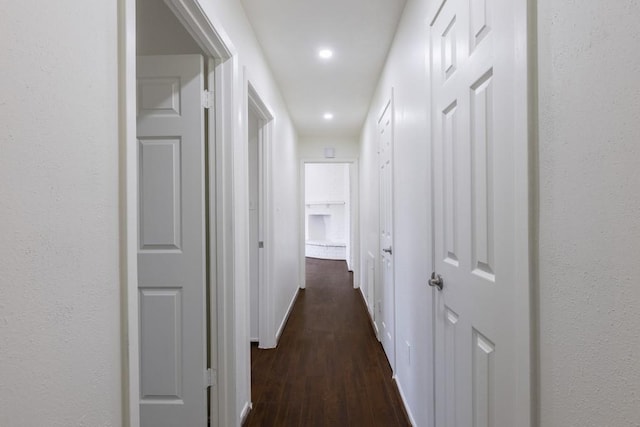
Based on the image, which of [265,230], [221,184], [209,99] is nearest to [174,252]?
[221,184]

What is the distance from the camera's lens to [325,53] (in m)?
2.60

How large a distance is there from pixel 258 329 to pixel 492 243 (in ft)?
8.54

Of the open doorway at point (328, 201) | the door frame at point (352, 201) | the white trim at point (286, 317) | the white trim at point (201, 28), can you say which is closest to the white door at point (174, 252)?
the white trim at point (201, 28)

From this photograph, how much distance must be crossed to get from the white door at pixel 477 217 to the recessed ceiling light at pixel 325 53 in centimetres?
130

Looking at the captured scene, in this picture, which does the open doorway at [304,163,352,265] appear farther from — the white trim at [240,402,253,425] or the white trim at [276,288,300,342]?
the white trim at [240,402,253,425]

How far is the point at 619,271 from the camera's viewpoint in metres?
0.53

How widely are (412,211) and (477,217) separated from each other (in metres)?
0.79

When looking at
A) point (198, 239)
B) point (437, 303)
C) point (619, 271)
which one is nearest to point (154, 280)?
point (198, 239)

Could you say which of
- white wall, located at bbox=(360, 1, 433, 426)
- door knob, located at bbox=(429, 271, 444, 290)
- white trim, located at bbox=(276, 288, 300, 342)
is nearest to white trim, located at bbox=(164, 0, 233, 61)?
white wall, located at bbox=(360, 1, 433, 426)

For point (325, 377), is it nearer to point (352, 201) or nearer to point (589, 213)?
point (589, 213)

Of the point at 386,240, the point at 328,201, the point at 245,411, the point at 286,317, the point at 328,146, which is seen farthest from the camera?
the point at 328,201

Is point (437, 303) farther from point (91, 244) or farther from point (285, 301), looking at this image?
point (285, 301)

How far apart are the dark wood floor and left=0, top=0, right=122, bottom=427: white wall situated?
1.50 meters

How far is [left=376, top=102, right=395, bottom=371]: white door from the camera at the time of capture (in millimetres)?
2521
